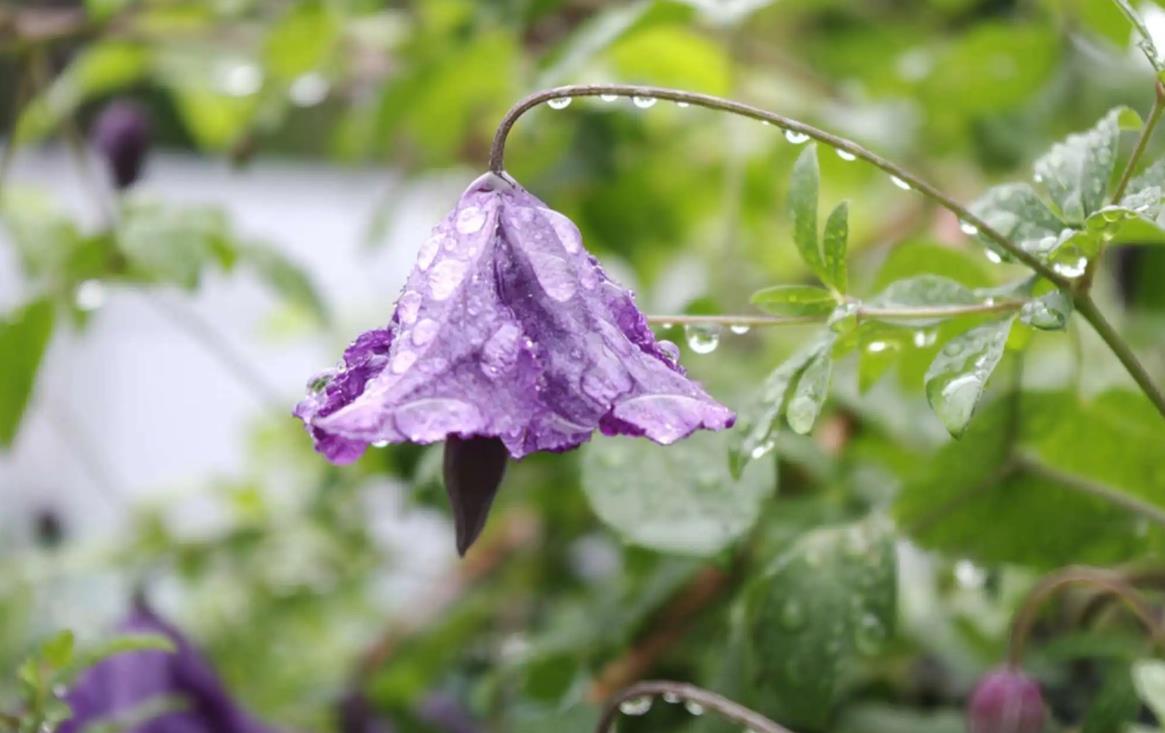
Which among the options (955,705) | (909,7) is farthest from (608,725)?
(909,7)

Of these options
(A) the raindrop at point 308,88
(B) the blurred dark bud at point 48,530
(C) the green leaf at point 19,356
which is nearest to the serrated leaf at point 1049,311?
(C) the green leaf at point 19,356

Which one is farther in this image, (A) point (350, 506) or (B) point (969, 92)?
(A) point (350, 506)

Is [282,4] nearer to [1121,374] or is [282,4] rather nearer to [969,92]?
[969,92]

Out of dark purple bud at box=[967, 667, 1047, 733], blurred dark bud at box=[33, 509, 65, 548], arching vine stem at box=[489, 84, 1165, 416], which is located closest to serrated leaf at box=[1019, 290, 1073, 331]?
arching vine stem at box=[489, 84, 1165, 416]

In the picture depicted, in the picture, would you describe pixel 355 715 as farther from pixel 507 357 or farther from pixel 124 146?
pixel 507 357

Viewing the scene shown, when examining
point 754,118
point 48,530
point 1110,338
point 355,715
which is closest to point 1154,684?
point 1110,338

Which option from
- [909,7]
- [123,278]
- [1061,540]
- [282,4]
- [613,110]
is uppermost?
[909,7]

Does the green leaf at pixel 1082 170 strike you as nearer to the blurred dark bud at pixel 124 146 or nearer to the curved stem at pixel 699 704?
the curved stem at pixel 699 704
